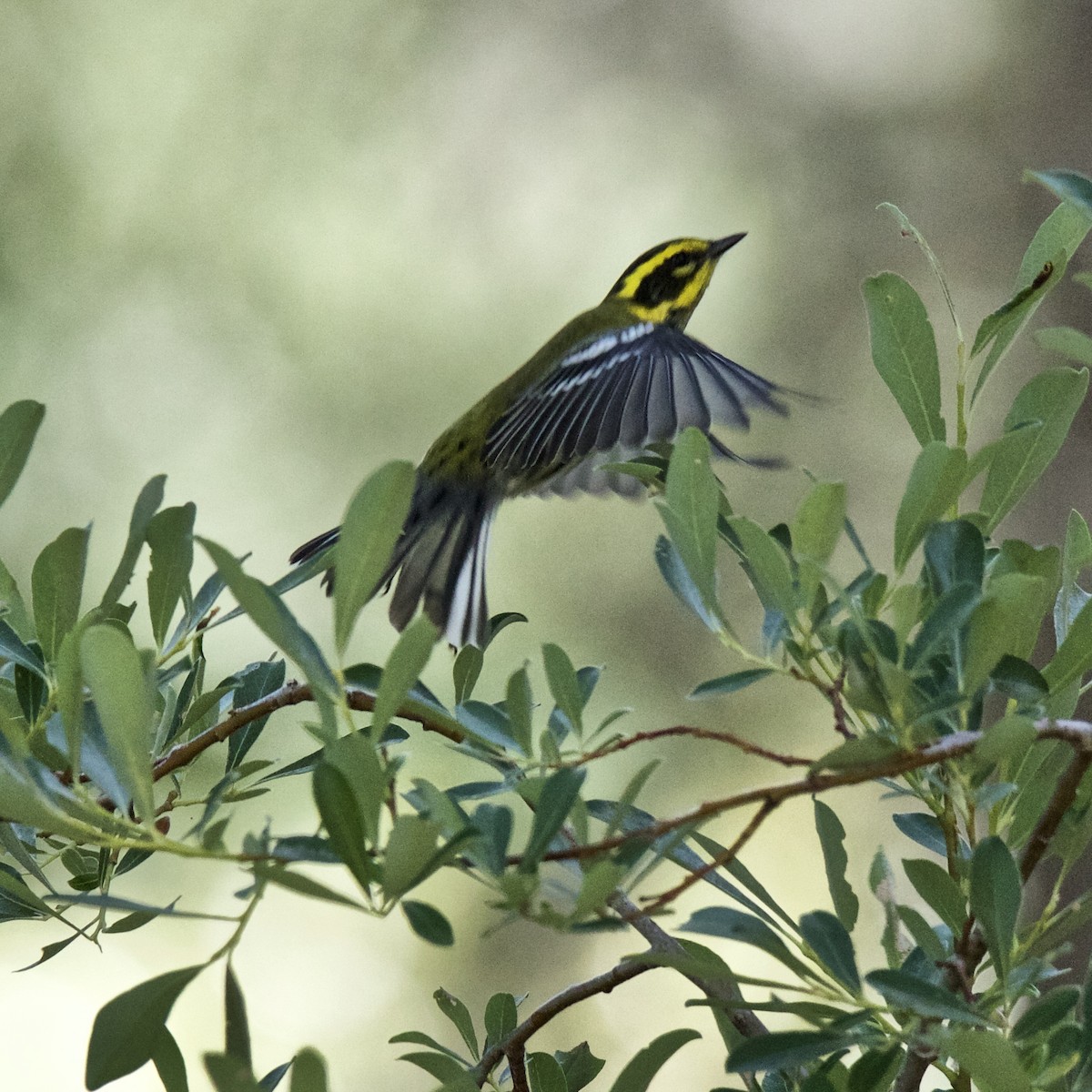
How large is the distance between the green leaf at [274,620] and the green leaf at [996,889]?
20 cm

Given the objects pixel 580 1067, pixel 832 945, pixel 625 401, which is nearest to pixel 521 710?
pixel 832 945

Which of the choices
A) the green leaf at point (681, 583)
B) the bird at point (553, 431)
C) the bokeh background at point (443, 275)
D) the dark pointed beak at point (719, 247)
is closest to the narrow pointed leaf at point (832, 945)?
the green leaf at point (681, 583)

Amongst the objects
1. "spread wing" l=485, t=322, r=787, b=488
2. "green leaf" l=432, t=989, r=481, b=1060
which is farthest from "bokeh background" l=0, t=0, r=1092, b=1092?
"green leaf" l=432, t=989, r=481, b=1060

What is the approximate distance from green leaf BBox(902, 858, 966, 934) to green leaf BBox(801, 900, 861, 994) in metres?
0.04

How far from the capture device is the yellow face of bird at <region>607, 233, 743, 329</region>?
2211mm

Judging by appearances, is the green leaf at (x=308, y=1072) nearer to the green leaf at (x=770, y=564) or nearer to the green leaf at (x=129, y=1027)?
the green leaf at (x=129, y=1027)

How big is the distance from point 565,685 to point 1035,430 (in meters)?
0.19

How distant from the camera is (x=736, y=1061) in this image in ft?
1.38

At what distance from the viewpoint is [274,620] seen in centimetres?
38

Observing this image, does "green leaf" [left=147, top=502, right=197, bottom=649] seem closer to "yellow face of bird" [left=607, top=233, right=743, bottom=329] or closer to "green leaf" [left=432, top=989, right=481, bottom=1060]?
"green leaf" [left=432, top=989, right=481, bottom=1060]

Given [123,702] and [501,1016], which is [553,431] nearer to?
[501,1016]

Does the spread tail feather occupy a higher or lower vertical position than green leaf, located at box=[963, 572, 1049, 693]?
higher

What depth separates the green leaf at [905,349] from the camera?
52 cm

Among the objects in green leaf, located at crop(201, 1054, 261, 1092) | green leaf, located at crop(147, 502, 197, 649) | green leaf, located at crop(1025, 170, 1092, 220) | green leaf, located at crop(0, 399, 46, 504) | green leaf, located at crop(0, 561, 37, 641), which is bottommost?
green leaf, located at crop(201, 1054, 261, 1092)
